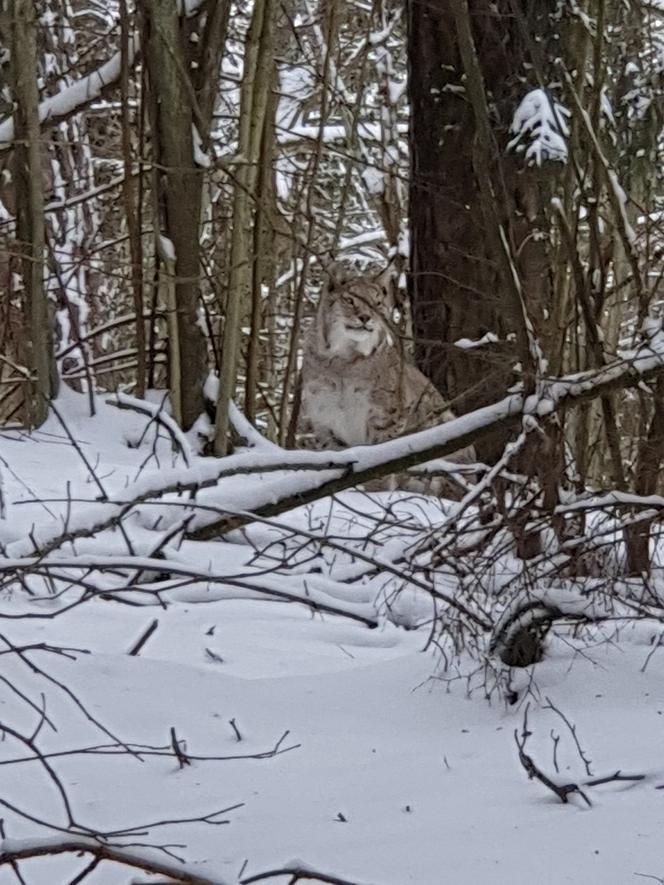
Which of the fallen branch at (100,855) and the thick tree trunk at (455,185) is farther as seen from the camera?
the thick tree trunk at (455,185)

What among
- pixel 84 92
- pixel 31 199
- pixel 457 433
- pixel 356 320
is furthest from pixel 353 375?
pixel 457 433

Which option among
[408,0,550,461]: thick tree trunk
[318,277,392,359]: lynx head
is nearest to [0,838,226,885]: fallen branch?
[408,0,550,461]: thick tree trunk

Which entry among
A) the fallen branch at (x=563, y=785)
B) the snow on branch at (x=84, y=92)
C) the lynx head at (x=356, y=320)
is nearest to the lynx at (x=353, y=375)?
the lynx head at (x=356, y=320)

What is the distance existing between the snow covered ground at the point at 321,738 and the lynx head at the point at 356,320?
387 centimetres

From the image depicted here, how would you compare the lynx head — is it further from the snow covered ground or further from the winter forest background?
the snow covered ground

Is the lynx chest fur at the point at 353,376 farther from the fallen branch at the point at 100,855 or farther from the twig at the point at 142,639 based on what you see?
the fallen branch at the point at 100,855

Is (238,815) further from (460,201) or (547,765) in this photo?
(460,201)

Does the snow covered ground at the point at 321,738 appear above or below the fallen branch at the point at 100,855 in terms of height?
below

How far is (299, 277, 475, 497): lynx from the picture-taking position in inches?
291

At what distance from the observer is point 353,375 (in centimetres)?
765

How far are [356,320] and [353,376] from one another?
1.14 ft

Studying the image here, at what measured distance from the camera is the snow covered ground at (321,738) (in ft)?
7.09

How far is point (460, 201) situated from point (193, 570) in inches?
154

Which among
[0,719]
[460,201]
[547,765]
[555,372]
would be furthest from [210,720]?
[460,201]
